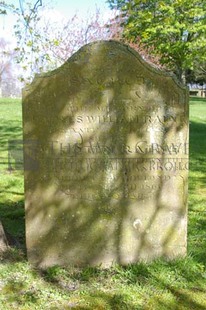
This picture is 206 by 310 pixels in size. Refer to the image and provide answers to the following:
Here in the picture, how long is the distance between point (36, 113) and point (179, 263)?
2.17 metres

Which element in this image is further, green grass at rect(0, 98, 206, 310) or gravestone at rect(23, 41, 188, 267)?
gravestone at rect(23, 41, 188, 267)

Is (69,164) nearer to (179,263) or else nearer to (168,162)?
(168,162)

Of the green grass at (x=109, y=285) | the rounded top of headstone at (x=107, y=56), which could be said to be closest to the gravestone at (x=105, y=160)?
the rounded top of headstone at (x=107, y=56)

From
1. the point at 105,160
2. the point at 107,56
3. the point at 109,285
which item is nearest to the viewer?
the point at 109,285

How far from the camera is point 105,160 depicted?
4133 millimetres

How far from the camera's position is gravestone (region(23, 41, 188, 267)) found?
4.05 m

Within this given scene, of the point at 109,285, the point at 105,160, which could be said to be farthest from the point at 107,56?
the point at 109,285

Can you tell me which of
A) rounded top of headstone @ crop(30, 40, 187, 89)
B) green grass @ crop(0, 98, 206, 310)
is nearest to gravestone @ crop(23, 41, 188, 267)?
rounded top of headstone @ crop(30, 40, 187, 89)

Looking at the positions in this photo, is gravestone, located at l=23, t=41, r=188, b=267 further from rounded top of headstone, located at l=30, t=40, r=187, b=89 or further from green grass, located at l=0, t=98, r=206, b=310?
green grass, located at l=0, t=98, r=206, b=310

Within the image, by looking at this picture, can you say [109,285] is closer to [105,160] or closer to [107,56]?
[105,160]

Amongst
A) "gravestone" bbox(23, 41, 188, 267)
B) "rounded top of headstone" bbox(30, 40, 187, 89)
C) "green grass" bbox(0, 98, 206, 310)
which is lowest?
"green grass" bbox(0, 98, 206, 310)

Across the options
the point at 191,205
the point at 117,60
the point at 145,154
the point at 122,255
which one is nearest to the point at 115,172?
the point at 145,154

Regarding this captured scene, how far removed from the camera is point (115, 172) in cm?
415

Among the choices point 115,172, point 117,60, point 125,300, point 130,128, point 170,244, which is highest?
point 117,60
